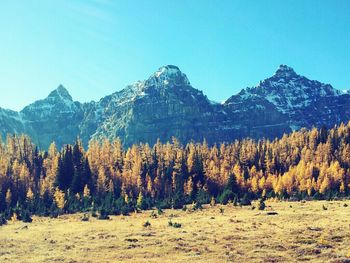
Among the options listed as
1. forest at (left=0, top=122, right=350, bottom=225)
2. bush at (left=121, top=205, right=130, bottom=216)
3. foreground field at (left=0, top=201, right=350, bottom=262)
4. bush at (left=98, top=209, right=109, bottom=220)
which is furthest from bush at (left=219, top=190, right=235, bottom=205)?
foreground field at (left=0, top=201, right=350, bottom=262)

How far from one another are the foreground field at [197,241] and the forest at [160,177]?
2430 cm

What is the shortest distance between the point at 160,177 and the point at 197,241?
91.5 meters

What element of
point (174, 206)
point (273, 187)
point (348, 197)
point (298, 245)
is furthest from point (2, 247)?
point (273, 187)

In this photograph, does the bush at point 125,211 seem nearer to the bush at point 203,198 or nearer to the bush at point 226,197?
the bush at point 203,198

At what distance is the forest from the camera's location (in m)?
104

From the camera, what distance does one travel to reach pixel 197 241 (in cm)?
5066

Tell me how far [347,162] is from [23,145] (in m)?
117

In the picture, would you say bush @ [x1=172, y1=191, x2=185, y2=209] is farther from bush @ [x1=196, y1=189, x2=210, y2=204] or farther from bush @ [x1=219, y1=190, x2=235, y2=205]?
bush @ [x1=219, y1=190, x2=235, y2=205]

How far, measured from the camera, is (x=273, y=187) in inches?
4847

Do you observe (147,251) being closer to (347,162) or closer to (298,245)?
(298,245)

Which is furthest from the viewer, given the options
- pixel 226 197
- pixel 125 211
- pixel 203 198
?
pixel 203 198

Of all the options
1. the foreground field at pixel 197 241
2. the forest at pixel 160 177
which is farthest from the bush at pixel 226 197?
the foreground field at pixel 197 241

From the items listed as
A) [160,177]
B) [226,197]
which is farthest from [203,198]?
[160,177]

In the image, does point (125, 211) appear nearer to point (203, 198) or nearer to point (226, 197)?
point (203, 198)
